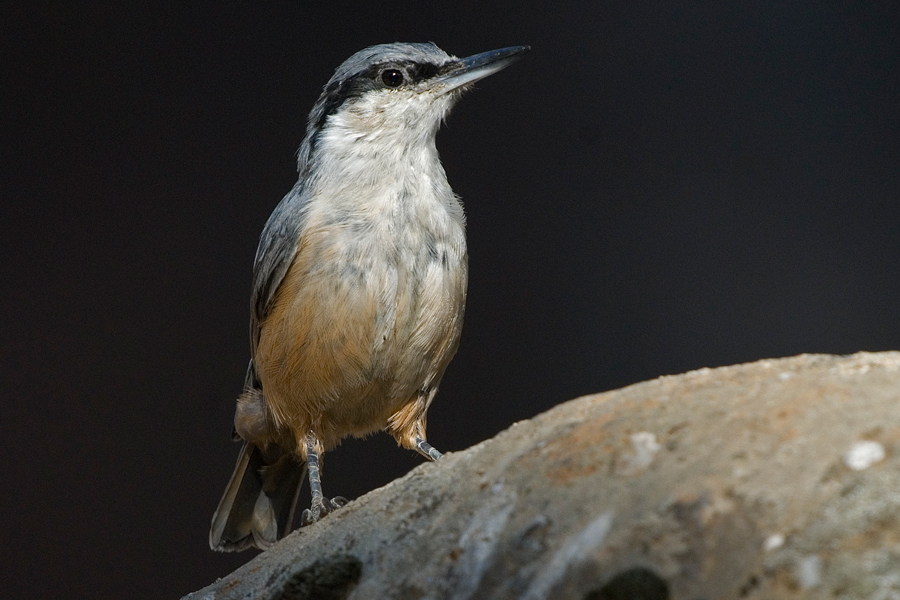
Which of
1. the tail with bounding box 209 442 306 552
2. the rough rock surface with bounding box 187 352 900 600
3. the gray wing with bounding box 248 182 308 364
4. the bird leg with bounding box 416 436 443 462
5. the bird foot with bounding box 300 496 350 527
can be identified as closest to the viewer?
the rough rock surface with bounding box 187 352 900 600

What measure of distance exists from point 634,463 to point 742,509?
1.03 feet

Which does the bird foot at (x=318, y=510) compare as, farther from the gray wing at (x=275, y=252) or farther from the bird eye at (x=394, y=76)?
the bird eye at (x=394, y=76)

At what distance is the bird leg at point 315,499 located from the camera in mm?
3283

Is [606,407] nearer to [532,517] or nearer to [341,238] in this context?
[532,517]

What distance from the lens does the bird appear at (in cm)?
345

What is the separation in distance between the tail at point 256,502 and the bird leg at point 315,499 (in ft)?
1.46

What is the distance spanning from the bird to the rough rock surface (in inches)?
39.4

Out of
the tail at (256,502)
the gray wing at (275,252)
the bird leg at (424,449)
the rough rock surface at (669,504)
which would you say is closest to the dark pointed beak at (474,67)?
the gray wing at (275,252)

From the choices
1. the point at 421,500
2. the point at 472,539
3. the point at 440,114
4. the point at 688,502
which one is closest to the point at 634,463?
the point at 688,502

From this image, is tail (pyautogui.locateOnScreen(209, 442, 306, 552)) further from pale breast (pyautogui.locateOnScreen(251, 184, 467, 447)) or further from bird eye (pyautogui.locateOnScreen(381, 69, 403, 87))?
bird eye (pyautogui.locateOnScreen(381, 69, 403, 87))

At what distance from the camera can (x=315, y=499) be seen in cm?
338

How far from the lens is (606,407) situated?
7.67ft

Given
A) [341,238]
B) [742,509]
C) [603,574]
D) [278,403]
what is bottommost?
[278,403]

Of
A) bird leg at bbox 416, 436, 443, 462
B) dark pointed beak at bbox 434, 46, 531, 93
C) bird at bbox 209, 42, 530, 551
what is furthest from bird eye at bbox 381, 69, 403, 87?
bird leg at bbox 416, 436, 443, 462
